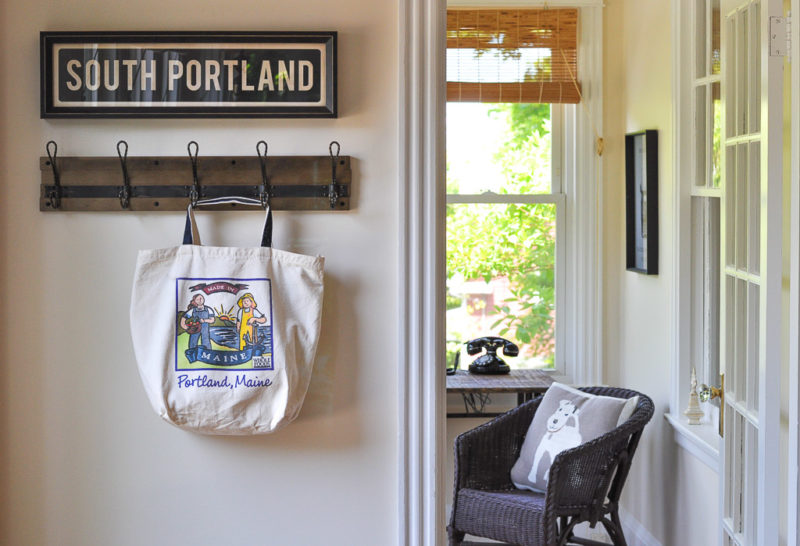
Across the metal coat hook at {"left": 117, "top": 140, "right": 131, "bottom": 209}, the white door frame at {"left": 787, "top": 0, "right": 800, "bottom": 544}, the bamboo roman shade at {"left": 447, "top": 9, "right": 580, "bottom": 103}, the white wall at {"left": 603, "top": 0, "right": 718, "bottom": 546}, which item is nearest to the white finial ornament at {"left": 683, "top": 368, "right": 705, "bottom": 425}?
the white wall at {"left": 603, "top": 0, "right": 718, "bottom": 546}

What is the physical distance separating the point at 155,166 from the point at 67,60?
23 centimetres

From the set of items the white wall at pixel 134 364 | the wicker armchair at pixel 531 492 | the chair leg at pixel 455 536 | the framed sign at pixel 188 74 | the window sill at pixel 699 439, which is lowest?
the chair leg at pixel 455 536

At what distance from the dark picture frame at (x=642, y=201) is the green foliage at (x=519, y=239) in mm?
505

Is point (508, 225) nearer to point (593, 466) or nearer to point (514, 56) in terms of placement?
point (514, 56)

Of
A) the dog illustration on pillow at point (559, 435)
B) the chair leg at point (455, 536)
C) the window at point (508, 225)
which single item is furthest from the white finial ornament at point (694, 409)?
the window at point (508, 225)

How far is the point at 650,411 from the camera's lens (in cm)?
346

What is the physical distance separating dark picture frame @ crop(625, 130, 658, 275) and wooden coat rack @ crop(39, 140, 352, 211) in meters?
2.55

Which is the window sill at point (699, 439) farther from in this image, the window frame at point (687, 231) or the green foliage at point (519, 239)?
the green foliage at point (519, 239)

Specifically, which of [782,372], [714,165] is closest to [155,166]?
[782,372]

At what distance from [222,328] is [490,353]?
2.97m

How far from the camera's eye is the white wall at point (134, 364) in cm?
157

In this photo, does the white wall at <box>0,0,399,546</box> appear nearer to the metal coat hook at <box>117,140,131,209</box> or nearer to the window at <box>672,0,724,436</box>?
the metal coat hook at <box>117,140,131,209</box>

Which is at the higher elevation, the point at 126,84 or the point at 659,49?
the point at 659,49

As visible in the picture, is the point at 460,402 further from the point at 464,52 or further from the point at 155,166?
the point at 155,166
